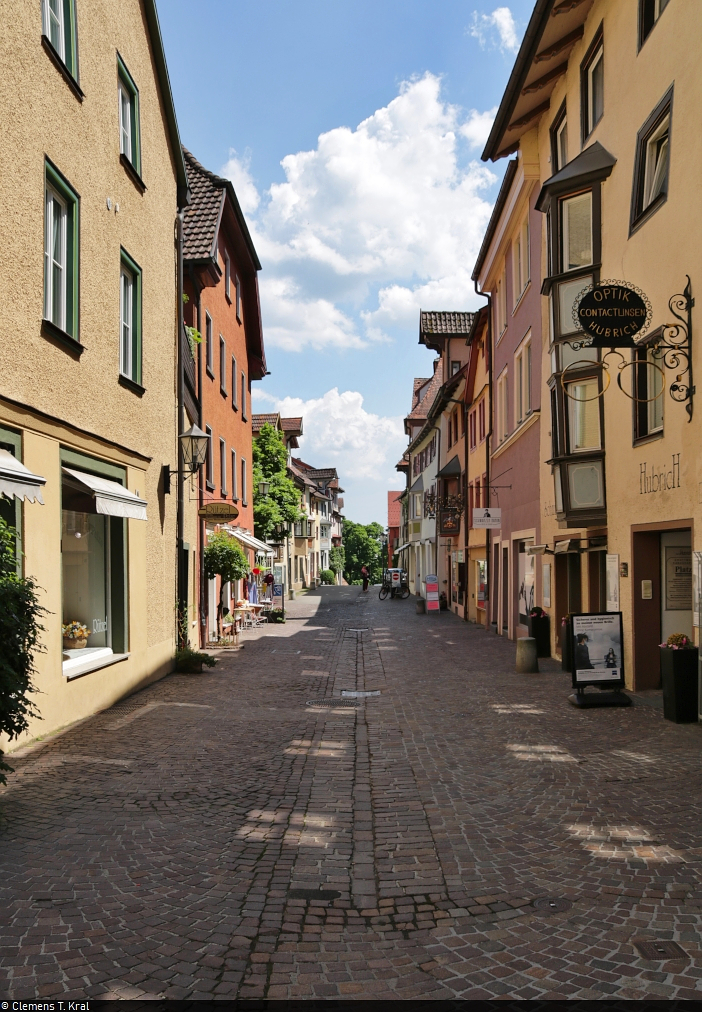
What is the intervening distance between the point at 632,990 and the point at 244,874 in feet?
7.63

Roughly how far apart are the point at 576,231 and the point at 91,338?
7.98 meters

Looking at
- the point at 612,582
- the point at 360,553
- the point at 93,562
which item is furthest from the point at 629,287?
the point at 360,553

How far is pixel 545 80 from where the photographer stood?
600 inches

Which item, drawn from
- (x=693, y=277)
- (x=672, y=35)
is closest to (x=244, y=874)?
(x=693, y=277)

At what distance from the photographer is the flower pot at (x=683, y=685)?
30.0 ft

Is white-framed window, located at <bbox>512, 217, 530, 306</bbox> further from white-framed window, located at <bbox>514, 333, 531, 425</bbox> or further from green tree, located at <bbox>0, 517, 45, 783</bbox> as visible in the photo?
green tree, located at <bbox>0, 517, 45, 783</bbox>

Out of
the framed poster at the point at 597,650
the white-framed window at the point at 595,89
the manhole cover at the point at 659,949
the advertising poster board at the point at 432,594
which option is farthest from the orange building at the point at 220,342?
the manhole cover at the point at 659,949

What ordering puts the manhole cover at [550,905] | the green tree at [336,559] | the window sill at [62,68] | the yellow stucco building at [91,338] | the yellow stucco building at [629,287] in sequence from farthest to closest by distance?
the green tree at [336,559]
the yellow stucco building at [629,287]
the window sill at [62,68]
the yellow stucco building at [91,338]
the manhole cover at [550,905]

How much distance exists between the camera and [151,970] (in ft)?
12.1

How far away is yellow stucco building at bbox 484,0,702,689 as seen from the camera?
9.66 m

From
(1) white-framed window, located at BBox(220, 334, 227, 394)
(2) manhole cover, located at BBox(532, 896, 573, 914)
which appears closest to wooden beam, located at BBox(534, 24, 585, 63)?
(1) white-framed window, located at BBox(220, 334, 227, 394)

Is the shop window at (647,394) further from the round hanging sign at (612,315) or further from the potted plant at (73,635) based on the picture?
the potted plant at (73,635)

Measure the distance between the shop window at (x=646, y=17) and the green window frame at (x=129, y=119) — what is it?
289 inches

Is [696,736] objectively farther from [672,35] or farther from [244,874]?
[672,35]
